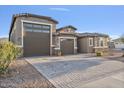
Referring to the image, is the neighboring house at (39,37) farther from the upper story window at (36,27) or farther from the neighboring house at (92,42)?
the neighboring house at (92,42)

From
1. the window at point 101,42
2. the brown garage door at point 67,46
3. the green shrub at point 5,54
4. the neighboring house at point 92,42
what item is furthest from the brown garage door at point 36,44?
the window at point 101,42

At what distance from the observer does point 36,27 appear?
568 inches

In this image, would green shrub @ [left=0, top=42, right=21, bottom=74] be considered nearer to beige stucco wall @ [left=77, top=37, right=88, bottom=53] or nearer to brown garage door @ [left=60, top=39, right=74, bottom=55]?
brown garage door @ [left=60, top=39, right=74, bottom=55]

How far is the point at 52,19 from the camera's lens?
15078mm

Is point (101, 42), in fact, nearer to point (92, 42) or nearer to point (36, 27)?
point (92, 42)

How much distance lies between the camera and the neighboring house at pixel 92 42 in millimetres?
18516

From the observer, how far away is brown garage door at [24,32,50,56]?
13.8 m

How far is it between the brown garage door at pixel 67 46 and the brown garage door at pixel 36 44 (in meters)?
1.96

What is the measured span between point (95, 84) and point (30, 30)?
426 inches

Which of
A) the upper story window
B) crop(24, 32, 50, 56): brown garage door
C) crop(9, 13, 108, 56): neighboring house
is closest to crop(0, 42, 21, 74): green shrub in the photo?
crop(9, 13, 108, 56): neighboring house

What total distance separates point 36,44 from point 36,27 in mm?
1838

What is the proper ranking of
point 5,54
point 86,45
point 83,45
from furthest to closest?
point 83,45 < point 86,45 < point 5,54

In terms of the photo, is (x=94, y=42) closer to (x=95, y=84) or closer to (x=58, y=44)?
(x=58, y=44)

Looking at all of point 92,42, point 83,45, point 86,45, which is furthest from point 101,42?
point 83,45
